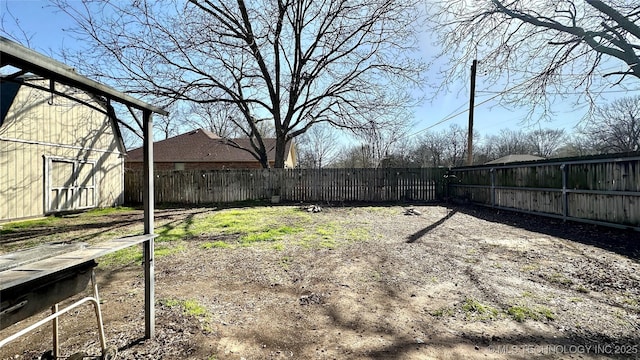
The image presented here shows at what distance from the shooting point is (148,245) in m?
2.32

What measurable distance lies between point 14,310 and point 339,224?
6.73 meters

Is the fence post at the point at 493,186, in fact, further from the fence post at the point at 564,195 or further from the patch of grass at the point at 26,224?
the patch of grass at the point at 26,224

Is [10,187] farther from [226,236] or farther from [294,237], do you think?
[294,237]

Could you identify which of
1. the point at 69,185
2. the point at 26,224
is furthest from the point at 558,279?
the point at 69,185

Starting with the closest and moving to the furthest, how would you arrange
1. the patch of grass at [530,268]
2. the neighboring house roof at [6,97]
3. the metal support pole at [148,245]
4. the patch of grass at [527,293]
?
1. the metal support pole at [148,245]
2. the patch of grass at [527,293]
3. the patch of grass at [530,268]
4. the neighboring house roof at [6,97]

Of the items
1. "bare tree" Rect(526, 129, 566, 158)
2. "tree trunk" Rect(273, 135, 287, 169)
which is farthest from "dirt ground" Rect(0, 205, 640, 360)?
"bare tree" Rect(526, 129, 566, 158)

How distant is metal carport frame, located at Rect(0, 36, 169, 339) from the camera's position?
1.32 m

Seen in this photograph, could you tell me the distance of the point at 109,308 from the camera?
2.88 meters

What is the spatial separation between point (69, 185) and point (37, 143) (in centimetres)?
173

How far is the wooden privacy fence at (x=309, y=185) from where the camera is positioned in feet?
42.7

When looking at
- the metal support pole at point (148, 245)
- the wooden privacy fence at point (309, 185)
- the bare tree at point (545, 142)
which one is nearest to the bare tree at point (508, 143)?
the bare tree at point (545, 142)

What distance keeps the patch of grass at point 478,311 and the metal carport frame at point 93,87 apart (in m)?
2.82

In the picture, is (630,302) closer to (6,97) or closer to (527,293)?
(527,293)

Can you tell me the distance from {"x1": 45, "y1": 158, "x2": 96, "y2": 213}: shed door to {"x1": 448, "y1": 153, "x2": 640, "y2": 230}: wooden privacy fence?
15.0 meters
